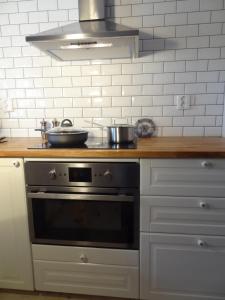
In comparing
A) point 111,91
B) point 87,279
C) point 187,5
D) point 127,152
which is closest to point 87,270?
point 87,279

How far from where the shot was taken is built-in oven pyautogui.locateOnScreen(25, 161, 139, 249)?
1378 mm

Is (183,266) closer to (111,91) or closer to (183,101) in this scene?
(183,101)

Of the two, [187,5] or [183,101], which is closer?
[187,5]

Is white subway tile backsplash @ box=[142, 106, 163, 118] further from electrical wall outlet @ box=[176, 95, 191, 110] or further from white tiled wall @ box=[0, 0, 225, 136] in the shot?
electrical wall outlet @ box=[176, 95, 191, 110]

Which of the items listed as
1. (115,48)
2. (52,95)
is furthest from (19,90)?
(115,48)

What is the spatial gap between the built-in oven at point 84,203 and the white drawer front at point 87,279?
6.2 inches

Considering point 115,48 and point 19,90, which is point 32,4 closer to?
point 19,90

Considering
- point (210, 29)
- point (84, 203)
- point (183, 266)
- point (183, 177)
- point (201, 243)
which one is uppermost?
point (210, 29)

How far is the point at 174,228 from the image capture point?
4.61 feet

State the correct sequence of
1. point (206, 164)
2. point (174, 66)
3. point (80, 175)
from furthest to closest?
point (174, 66) < point (80, 175) < point (206, 164)

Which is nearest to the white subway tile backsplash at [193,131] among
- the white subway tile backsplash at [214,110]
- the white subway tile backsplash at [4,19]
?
the white subway tile backsplash at [214,110]

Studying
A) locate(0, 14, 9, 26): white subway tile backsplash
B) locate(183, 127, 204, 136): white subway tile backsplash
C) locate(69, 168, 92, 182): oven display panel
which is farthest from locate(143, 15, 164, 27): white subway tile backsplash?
locate(69, 168, 92, 182): oven display panel

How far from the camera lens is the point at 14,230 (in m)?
1.54

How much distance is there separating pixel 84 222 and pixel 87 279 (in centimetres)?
38
